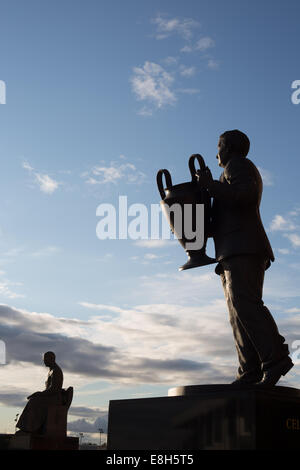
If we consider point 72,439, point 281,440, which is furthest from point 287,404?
point 72,439

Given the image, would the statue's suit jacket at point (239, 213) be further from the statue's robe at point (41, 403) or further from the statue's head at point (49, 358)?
the statue's head at point (49, 358)

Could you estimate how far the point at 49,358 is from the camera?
15.3m

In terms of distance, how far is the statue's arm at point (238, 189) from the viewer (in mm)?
5957

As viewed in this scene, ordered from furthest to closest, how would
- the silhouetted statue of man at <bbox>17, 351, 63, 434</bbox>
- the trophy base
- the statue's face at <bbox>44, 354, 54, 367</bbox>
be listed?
the statue's face at <bbox>44, 354, 54, 367</bbox> → the silhouetted statue of man at <bbox>17, 351, 63, 434</bbox> → the trophy base

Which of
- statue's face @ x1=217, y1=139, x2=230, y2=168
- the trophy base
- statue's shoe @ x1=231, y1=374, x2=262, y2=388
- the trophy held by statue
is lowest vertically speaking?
statue's shoe @ x1=231, y1=374, x2=262, y2=388

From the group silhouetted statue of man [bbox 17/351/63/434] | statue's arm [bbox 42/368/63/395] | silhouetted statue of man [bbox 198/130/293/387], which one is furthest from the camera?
statue's arm [bbox 42/368/63/395]

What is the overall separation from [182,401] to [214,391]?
0.33 metres

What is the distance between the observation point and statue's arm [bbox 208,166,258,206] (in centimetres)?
596

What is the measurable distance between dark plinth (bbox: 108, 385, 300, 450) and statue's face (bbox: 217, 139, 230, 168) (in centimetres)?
264

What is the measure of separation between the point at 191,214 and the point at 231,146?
100 cm

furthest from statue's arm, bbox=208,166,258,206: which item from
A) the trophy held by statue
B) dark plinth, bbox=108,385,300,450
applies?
dark plinth, bbox=108,385,300,450

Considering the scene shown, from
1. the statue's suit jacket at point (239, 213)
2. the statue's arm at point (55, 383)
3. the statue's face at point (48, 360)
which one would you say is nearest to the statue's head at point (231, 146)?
the statue's suit jacket at point (239, 213)

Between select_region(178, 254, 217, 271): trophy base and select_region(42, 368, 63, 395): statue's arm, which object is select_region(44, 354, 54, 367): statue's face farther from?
select_region(178, 254, 217, 271): trophy base

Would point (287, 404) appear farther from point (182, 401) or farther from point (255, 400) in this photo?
point (182, 401)
